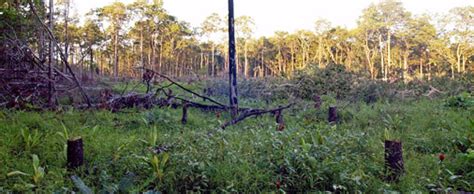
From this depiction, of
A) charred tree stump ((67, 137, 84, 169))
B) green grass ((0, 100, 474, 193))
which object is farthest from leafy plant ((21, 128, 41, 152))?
charred tree stump ((67, 137, 84, 169))

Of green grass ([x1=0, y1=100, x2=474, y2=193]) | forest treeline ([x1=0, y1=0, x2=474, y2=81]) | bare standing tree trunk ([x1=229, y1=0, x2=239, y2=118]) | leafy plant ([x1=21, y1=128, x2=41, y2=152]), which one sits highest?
forest treeline ([x1=0, y1=0, x2=474, y2=81])

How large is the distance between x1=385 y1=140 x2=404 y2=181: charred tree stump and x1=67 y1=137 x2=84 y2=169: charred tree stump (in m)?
3.51

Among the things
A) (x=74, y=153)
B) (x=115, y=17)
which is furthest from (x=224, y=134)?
(x=115, y=17)

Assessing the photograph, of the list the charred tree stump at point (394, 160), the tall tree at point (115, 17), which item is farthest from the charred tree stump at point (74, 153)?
the tall tree at point (115, 17)

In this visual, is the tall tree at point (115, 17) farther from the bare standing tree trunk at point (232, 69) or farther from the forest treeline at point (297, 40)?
the bare standing tree trunk at point (232, 69)

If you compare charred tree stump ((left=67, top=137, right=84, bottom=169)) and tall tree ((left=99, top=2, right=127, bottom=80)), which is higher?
tall tree ((left=99, top=2, right=127, bottom=80))

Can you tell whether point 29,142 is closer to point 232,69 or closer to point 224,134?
point 224,134

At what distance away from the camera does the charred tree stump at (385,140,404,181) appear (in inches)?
143

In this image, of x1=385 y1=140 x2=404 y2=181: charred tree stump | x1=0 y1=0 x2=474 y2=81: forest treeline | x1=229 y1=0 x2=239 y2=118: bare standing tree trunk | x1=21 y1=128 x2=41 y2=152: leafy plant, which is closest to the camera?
x1=385 y1=140 x2=404 y2=181: charred tree stump

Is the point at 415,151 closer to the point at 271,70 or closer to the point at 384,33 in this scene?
the point at 384,33

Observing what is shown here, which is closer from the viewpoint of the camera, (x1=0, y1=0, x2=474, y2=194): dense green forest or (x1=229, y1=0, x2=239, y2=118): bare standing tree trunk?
(x1=0, y1=0, x2=474, y2=194): dense green forest

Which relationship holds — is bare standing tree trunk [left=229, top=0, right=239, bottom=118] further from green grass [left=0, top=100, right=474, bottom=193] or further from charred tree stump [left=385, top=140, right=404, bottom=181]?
charred tree stump [left=385, top=140, right=404, bottom=181]

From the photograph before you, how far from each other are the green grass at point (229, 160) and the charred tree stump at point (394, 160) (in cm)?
8

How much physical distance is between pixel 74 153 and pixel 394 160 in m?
3.66
